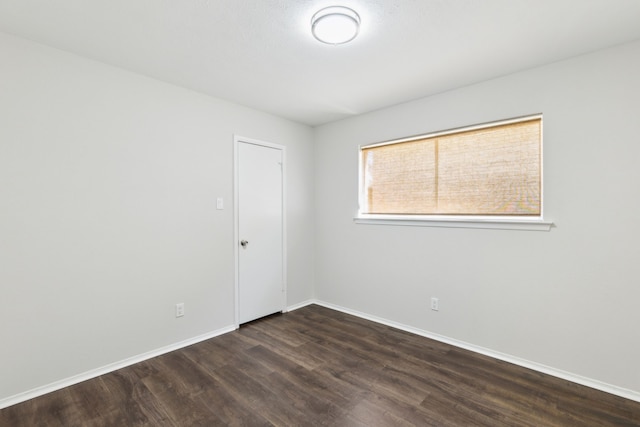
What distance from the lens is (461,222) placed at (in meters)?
2.80

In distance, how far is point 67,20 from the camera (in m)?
1.85

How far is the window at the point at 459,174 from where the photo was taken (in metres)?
2.51

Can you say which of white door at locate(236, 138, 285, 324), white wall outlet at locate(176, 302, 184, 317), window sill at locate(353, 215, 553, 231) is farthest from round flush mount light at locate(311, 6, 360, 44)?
white wall outlet at locate(176, 302, 184, 317)

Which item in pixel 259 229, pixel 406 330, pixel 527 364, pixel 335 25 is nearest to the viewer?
pixel 335 25

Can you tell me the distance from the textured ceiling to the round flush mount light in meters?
0.04

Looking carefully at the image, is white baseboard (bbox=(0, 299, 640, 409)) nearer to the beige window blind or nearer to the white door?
the white door

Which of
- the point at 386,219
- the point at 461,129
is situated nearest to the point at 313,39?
the point at 461,129

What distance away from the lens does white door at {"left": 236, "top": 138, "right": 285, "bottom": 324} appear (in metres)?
3.33

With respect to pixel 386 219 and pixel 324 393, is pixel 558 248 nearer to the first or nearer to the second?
pixel 386 219

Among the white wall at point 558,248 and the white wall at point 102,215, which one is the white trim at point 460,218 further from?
the white wall at point 102,215

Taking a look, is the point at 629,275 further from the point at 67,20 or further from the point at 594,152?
the point at 67,20

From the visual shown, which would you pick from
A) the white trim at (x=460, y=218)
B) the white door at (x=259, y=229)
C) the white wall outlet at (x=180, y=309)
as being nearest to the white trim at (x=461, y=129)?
the white trim at (x=460, y=218)

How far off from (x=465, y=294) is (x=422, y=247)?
1.95 ft

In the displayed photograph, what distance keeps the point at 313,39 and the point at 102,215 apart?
2129mm
